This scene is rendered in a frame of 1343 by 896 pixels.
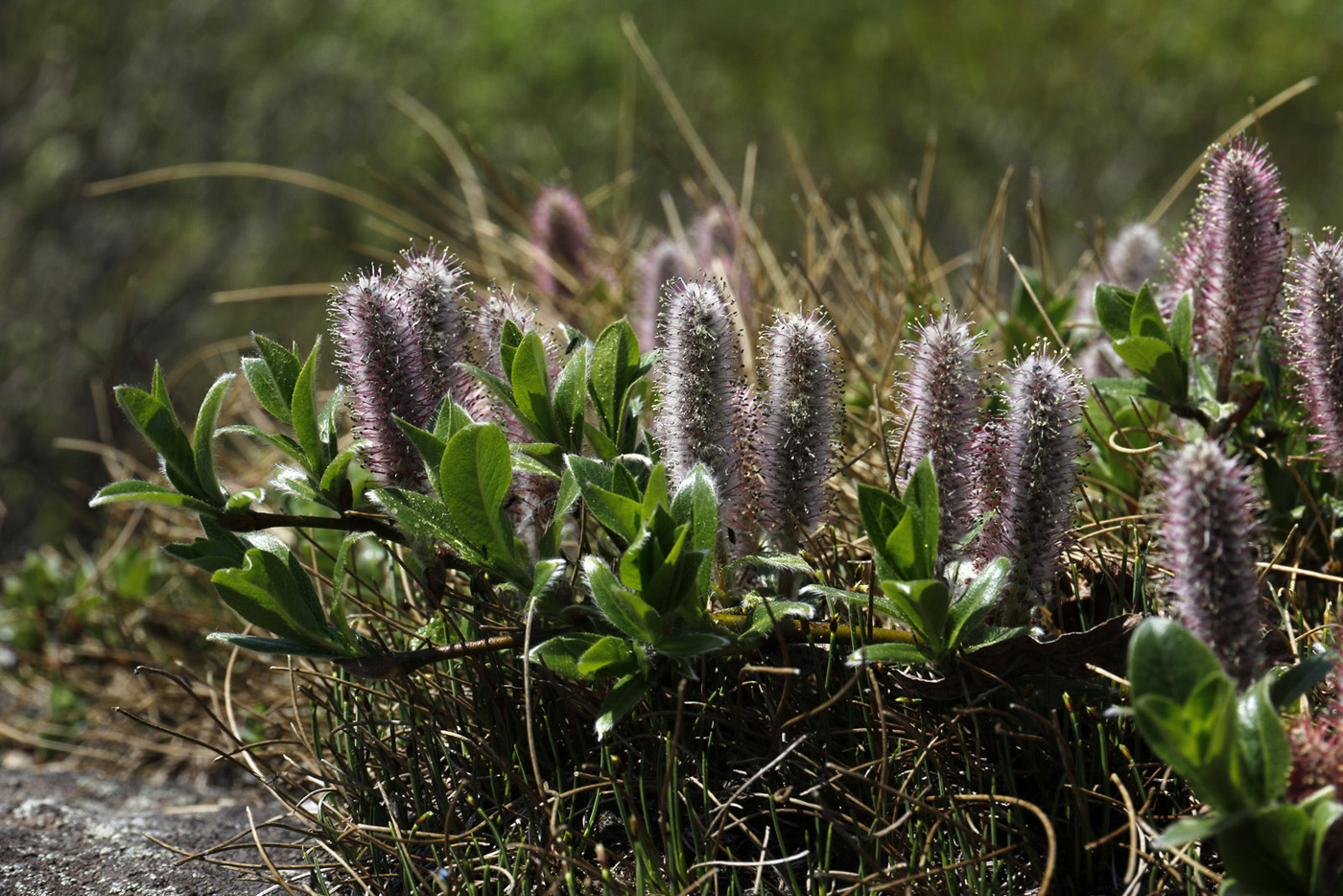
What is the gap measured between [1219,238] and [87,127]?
642 cm

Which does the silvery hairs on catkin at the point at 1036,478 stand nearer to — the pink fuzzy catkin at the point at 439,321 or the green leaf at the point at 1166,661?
the green leaf at the point at 1166,661

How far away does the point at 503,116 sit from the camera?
1066 centimetres

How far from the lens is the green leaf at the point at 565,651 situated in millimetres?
1245

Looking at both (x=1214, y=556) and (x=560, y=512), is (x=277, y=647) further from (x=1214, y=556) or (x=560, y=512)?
(x=1214, y=556)

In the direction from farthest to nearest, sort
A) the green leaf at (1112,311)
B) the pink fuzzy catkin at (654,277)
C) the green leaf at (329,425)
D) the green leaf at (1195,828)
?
the pink fuzzy catkin at (654,277) < the green leaf at (1112,311) < the green leaf at (329,425) < the green leaf at (1195,828)

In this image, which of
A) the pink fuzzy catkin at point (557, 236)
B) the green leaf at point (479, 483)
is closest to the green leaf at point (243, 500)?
the green leaf at point (479, 483)

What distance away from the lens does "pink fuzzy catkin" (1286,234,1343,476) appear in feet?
4.12

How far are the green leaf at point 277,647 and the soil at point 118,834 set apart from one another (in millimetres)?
340

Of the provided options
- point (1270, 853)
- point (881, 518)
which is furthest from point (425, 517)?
point (1270, 853)

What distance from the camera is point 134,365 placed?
7.24 metres

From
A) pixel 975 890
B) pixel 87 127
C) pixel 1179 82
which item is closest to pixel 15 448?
pixel 87 127

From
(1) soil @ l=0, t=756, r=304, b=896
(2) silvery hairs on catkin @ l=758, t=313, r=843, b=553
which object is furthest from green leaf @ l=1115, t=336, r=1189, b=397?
(1) soil @ l=0, t=756, r=304, b=896

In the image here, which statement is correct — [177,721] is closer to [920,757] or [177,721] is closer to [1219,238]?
[920,757]

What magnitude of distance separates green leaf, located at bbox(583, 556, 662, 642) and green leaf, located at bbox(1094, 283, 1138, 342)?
0.76m
